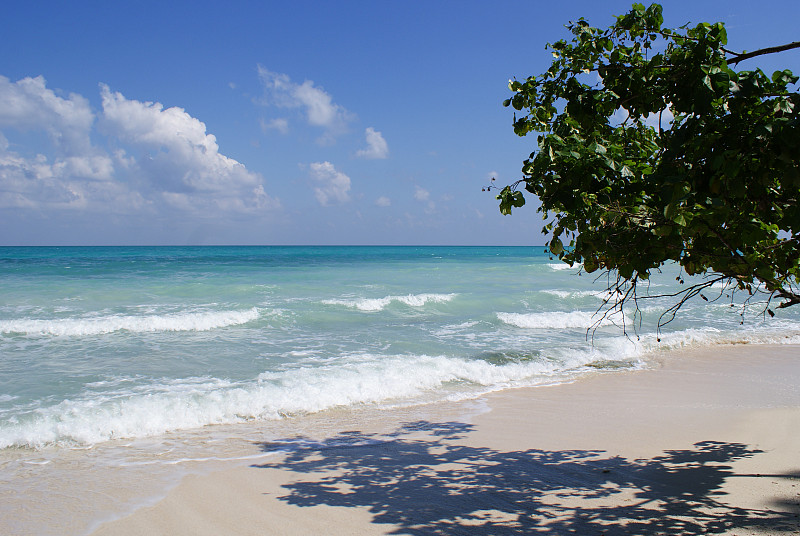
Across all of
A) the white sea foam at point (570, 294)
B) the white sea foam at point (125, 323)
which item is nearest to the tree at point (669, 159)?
the white sea foam at point (125, 323)

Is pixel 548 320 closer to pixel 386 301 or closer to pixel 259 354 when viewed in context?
pixel 386 301

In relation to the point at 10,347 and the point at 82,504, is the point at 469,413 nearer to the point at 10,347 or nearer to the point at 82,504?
the point at 82,504

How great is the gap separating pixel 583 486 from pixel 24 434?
6569mm

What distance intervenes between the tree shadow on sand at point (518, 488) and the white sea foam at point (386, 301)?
38.9 feet

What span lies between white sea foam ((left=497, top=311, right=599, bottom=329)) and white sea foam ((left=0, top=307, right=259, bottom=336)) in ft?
26.0

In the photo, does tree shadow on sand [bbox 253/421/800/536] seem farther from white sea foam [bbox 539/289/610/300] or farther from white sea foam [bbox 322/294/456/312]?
white sea foam [bbox 539/289/610/300]

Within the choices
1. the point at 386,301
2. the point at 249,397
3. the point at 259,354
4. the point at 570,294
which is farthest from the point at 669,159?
the point at 570,294

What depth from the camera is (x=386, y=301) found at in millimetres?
19312

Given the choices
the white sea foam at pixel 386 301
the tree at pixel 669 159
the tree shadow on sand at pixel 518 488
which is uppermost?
the tree at pixel 669 159

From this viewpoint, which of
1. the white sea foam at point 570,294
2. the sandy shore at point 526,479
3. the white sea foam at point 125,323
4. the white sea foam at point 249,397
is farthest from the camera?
the white sea foam at point 570,294

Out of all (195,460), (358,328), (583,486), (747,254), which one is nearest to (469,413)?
(583,486)

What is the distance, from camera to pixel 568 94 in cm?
375

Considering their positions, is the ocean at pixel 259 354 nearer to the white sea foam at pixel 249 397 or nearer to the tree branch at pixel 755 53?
the white sea foam at pixel 249 397

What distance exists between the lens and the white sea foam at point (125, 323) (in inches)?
528
